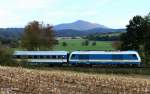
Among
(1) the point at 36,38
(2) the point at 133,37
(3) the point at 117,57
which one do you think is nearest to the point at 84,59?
(3) the point at 117,57

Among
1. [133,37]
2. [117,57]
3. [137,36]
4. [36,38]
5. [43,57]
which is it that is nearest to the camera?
[117,57]

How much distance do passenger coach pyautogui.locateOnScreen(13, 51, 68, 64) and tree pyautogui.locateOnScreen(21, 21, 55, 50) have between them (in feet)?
92.1

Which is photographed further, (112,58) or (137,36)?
(137,36)

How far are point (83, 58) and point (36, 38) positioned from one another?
122 feet

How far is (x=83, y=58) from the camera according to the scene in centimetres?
7806

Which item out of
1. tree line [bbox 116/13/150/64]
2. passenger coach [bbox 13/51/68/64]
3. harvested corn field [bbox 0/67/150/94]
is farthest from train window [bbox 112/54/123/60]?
harvested corn field [bbox 0/67/150/94]

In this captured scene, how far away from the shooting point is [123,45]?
99.9 m

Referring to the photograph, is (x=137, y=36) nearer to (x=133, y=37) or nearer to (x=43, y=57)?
(x=133, y=37)

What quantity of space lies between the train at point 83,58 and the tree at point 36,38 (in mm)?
28626

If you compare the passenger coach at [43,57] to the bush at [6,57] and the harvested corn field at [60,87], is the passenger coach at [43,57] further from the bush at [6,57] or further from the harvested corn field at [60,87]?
the harvested corn field at [60,87]

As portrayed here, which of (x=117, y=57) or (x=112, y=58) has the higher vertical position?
(x=117, y=57)

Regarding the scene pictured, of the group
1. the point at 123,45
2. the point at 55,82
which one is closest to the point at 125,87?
the point at 55,82

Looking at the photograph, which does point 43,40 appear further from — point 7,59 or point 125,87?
point 125,87

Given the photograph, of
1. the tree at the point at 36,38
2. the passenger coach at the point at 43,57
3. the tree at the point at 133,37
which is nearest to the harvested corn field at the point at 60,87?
the passenger coach at the point at 43,57
